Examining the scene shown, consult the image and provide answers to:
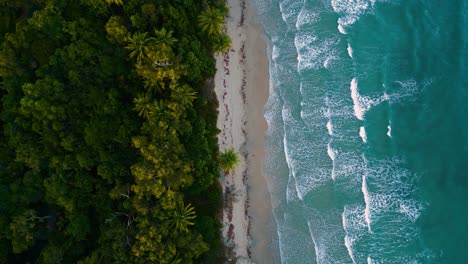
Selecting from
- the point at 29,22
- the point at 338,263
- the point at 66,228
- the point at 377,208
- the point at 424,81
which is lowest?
the point at 338,263

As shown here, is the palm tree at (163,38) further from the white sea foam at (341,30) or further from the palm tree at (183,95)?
the white sea foam at (341,30)

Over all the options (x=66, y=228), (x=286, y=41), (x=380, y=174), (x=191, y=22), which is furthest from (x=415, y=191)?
(x=66, y=228)

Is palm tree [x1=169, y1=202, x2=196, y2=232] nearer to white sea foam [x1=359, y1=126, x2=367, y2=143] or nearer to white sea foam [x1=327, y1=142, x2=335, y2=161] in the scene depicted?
white sea foam [x1=327, y1=142, x2=335, y2=161]

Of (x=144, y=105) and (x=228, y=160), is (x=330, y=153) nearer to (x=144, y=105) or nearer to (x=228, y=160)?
(x=228, y=160)

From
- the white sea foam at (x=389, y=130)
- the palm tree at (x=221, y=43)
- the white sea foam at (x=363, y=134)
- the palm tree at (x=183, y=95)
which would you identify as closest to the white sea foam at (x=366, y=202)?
the white sea foam at (x=363, y=134)

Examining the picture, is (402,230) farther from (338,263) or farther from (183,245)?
(183,245)
